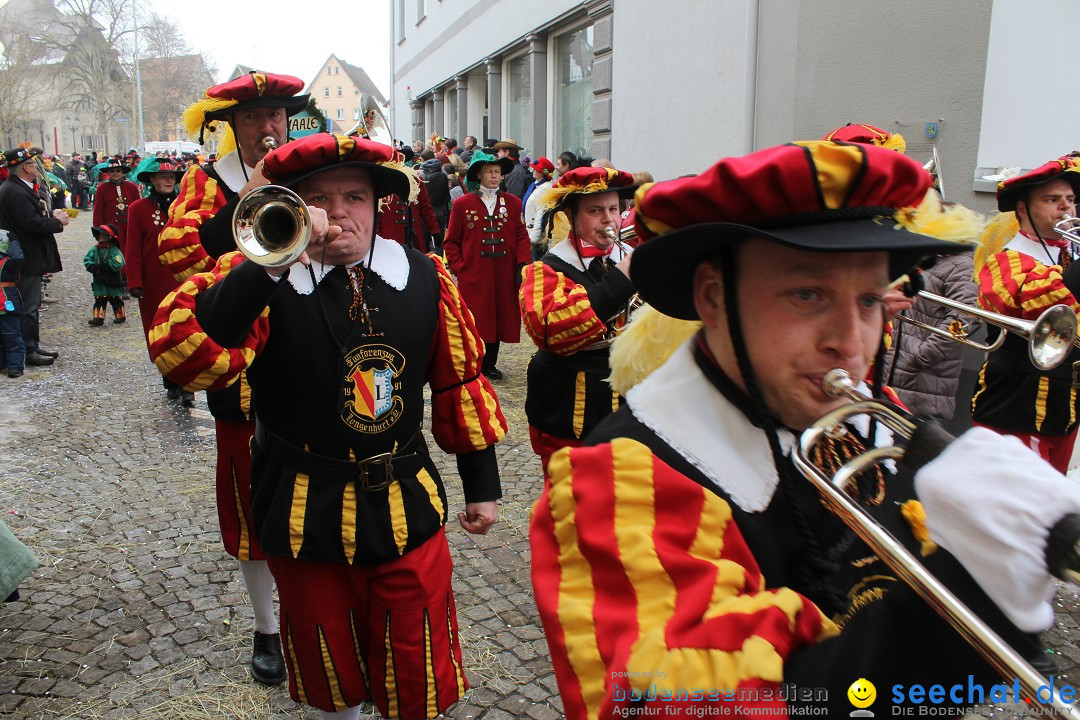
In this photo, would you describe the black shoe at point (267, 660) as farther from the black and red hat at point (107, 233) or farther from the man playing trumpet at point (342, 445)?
the black and red hat at point (107, 233)

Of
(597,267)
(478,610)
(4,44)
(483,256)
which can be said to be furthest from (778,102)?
(4,44)

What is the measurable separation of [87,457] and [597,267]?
169 inches

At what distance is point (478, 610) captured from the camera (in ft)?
12.6

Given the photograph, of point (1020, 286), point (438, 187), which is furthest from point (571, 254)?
point (438, 187)

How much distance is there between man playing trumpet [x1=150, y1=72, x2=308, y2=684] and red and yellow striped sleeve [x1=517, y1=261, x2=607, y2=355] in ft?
4.21

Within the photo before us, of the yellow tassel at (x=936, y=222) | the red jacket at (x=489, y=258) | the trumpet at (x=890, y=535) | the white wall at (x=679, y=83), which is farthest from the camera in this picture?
the red jacket at (x=489, y=258)

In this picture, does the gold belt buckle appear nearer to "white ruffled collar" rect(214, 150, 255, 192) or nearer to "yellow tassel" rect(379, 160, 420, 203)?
"yellow tassel" rect(379, 160, 420, 203)

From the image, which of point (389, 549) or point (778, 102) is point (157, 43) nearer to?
point (778, 102)

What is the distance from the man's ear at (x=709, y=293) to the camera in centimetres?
150

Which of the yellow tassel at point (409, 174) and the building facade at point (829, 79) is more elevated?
the building facade at point (829, 79)

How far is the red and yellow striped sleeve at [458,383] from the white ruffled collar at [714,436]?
1.33 m

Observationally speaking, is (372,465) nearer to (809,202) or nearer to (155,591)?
(809,202)

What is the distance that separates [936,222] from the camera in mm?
1450

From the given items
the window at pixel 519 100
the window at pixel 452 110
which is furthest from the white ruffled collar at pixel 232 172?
the window at pixel 452 110
